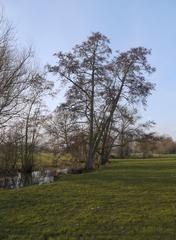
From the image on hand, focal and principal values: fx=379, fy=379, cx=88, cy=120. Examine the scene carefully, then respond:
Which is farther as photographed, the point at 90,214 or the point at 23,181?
the point at 23,181

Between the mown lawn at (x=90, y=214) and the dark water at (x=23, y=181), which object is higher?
the dark water at (x=23, y=181)

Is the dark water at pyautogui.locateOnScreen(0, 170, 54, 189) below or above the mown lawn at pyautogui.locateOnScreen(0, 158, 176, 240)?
above

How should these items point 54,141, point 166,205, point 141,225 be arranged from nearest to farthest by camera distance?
point 141,225 → point 166,205 → point 54,141

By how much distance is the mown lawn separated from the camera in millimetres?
8062

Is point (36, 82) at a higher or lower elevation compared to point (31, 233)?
higher

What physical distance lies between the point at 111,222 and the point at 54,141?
86.5 feet

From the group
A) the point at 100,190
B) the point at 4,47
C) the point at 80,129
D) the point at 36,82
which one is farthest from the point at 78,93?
the point at 100,190

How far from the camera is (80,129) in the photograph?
33.9m

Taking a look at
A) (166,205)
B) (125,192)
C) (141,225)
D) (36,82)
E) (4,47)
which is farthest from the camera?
(36,82)

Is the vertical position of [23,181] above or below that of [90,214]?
above

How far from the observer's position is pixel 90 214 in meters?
9.88

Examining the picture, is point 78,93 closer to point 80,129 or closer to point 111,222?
point 80,129

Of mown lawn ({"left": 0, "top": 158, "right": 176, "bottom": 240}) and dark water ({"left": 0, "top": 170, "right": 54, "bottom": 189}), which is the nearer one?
mown lawn ({"left": 0, "top": 158, "right": 176, "bottom": 240})

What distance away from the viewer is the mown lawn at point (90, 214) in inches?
317
